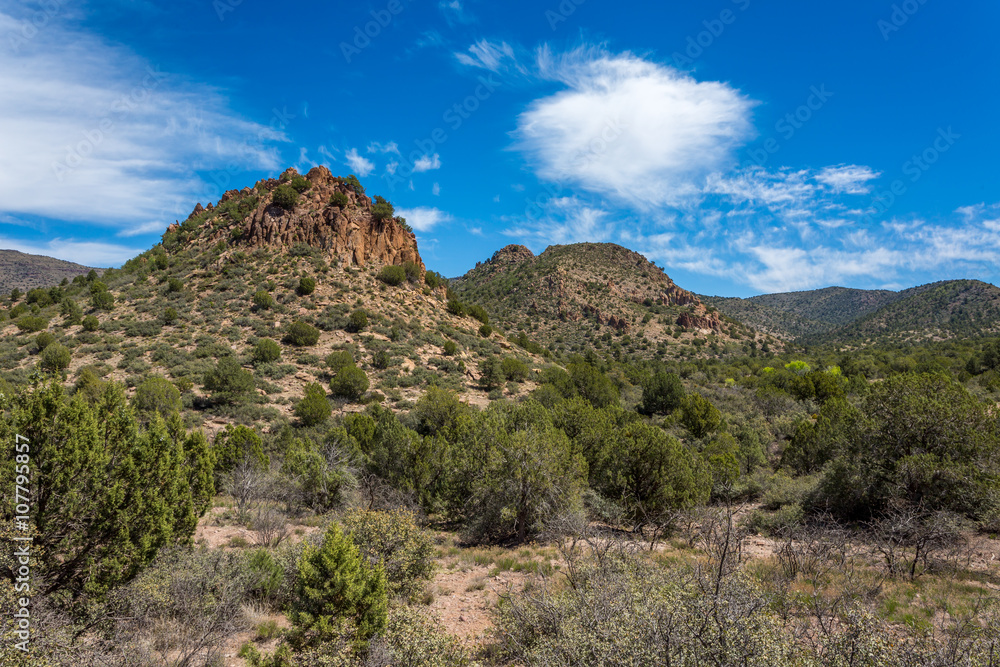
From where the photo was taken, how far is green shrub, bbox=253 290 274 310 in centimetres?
3356

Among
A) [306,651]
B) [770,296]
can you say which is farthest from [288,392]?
[770,296]

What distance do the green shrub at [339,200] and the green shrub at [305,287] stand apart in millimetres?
9100

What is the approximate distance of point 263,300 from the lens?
3353 cm

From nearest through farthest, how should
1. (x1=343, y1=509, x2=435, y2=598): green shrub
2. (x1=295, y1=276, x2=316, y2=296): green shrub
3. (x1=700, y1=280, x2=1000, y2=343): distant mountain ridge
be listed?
(x1=343, y1=509, x2=435, y2=598): green shrub
(x1=295, y1=276, x2=316, y2=296): green shrub
(x1=700, y1=280, x2=1000, y2=343): distant mountain ridge

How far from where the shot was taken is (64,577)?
6301 millimetres

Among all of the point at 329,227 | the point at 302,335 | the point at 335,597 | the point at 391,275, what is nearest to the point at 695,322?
the point at 391,275

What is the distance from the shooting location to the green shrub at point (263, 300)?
33.6m

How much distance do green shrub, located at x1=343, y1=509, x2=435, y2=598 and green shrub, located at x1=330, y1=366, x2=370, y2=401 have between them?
1846 cm

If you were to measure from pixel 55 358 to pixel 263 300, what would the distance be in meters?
12.0

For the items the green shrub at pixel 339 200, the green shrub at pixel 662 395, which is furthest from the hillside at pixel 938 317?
the green shrub at pixel 339 200

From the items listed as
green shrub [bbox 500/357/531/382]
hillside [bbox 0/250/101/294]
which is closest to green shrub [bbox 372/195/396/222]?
green shrub [bbox 500/357/531/382]

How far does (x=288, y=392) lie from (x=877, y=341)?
9099cm

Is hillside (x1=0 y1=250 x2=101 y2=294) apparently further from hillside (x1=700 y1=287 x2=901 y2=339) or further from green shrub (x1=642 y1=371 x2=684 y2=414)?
hillside (x1=700 y1=287 x2=901 y2=339)

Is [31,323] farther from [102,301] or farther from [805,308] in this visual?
[805,308]
